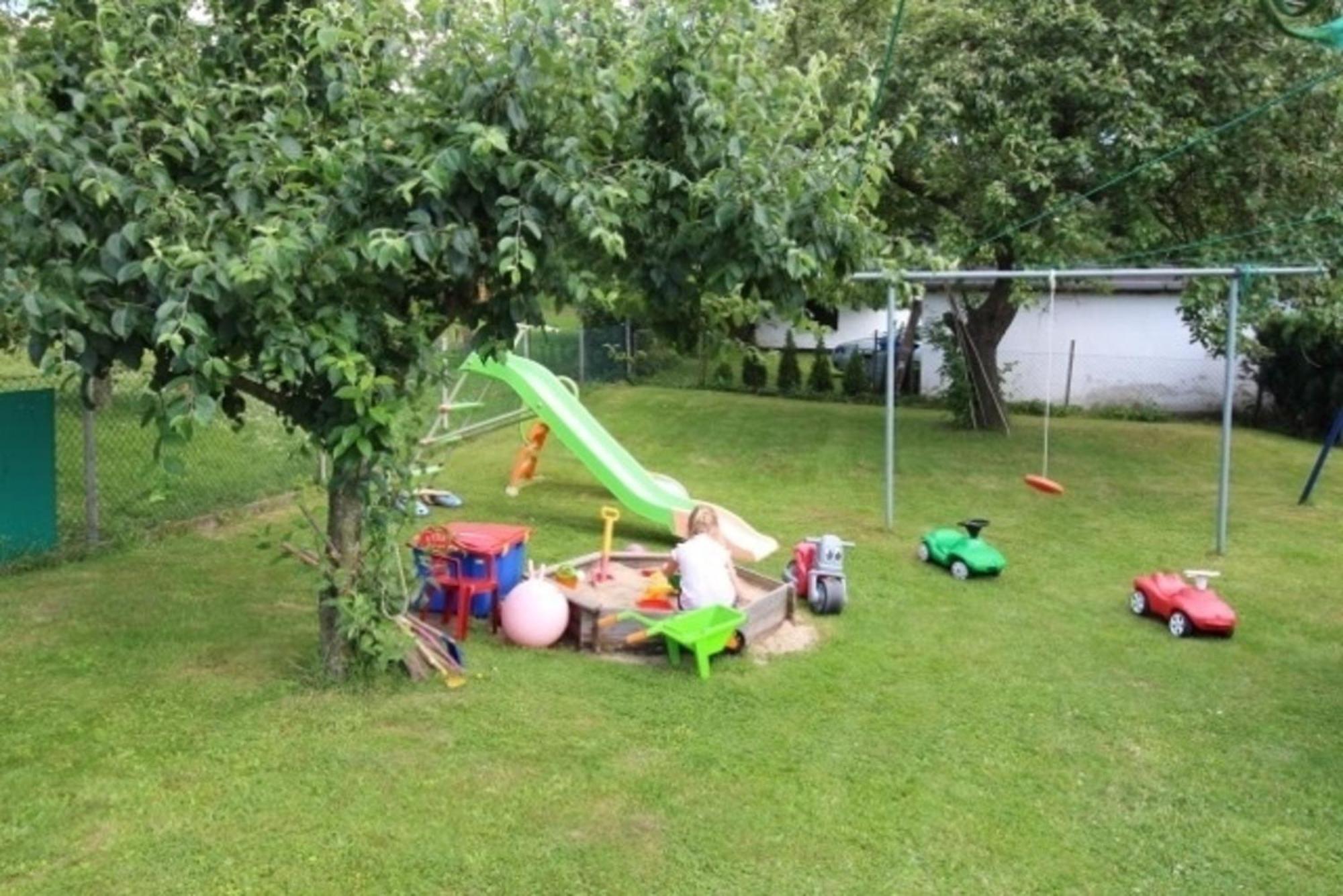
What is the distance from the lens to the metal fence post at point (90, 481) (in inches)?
298

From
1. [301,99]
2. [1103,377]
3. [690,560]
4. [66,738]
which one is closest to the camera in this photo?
[301,99]

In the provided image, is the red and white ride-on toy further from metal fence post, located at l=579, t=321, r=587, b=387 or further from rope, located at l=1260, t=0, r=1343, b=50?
metal fence post, located at l=579, t=321, r=587, b=387

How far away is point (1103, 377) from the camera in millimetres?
20297

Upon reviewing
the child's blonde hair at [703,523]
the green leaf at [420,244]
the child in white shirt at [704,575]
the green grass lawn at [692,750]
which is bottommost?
the green grass lawn at [692,750]

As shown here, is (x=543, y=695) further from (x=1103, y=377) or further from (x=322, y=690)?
(x=1103, y=377)

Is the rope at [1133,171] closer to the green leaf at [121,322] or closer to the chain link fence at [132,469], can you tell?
the chain link fence at [132,469]

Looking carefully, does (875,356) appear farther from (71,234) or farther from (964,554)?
(71,234)

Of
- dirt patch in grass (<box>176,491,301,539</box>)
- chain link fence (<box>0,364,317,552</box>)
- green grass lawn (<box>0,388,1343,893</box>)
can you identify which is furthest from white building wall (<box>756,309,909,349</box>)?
green grass lawn (<box>0,388,1343,893</box>)

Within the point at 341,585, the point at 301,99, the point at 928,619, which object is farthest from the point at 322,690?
the point at 928,619

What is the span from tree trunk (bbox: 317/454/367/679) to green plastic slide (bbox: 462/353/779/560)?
339 cm

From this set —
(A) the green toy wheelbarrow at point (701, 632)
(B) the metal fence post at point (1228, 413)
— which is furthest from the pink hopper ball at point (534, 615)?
(B) the metal fence post at point (1228, 413)

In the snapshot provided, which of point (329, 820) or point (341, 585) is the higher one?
point (341, 585)

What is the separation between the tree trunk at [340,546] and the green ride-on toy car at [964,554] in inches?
185

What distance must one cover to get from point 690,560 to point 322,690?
223cm
